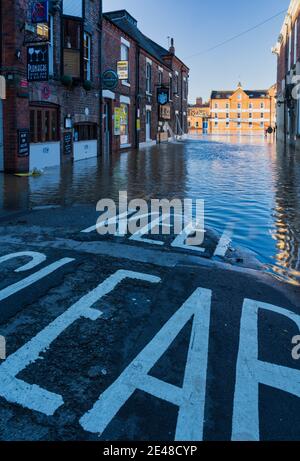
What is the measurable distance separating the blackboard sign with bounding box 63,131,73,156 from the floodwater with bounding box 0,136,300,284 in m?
1.16

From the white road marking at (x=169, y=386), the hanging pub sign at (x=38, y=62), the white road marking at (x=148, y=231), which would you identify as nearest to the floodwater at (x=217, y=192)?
the white road marking at (x=148, y=231)

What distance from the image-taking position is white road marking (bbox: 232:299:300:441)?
272 centimetres

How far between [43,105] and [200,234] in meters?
11.8

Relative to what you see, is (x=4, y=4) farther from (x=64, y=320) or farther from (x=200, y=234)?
(x=64, y=320)

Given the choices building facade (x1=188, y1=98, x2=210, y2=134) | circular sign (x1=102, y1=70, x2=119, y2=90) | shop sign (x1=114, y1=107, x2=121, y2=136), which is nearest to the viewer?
circular sign (x1=102, y1=70, x2=119, y2=90)

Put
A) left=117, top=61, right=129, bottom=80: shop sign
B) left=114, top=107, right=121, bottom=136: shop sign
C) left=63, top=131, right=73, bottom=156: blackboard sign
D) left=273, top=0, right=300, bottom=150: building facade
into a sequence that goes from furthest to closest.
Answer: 1. left=273, top=0, right=300, bottom=150: building facade
2. left=114, top=107, right=121, bottom=136: shop sign
3. left=117, top=61, right=129, bottom=80: shop sign
4. left=63, top=131, right=73, bottom=156: blackboard sign

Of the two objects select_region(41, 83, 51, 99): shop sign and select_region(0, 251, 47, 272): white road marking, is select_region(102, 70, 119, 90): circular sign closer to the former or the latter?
select_region(41, 83, 51, 99): shop sign

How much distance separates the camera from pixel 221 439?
261 cm

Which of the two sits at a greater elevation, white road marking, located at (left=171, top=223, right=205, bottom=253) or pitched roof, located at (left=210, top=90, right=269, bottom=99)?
pitched roof, located at (left=210, top=90, right=269, bottom=99)

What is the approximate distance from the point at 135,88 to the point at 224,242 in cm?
2516

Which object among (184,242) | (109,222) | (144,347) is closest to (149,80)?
(109,222)

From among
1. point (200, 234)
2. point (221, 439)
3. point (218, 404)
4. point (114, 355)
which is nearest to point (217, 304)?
point (114, 355)

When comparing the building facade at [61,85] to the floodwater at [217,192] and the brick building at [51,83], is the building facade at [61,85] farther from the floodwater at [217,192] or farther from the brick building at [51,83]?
the floodwater at [217,192]

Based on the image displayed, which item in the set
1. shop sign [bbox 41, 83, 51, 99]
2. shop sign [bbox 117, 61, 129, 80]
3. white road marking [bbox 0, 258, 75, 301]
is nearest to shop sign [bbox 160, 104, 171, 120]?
shop sign [bbox 117, 61, 129, 80]
